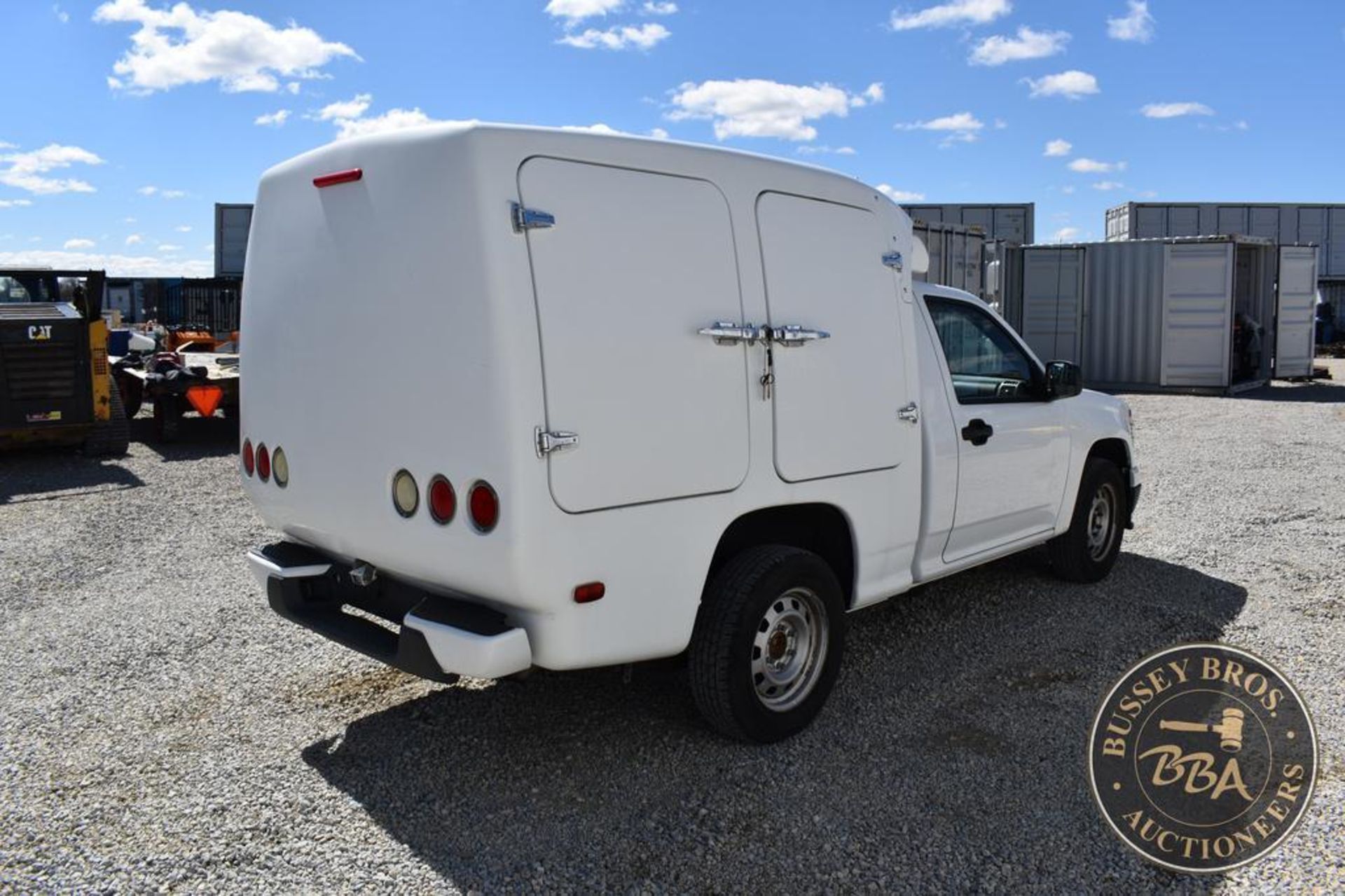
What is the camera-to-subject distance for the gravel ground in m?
3.40

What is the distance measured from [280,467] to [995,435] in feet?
11.1

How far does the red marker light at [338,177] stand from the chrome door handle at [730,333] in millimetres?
1341

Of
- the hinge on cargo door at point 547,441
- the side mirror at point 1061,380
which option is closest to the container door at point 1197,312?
the side mirror at point 1061,380

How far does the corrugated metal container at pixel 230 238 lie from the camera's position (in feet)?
97.4

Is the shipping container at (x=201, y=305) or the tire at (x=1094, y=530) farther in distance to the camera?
the shipping container at (x=201, y=305)

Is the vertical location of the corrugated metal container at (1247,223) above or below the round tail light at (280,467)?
above

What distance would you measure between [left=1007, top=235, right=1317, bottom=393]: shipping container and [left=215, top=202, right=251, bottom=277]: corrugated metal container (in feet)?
68.9

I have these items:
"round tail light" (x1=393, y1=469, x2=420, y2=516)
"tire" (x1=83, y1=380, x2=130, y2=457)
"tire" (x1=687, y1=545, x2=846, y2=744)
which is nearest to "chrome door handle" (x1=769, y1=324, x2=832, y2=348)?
"tire" (x1=687, y1=545, x2=846, y2=744)

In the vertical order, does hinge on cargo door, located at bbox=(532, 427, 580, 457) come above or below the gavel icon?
above

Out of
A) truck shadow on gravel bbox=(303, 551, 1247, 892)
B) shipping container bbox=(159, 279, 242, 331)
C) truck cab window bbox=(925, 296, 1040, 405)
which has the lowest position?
truck shadow on gravel bbox=(303, 551, 1247, 892)

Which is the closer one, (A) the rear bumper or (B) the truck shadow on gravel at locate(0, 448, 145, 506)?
(A) the rear bumper

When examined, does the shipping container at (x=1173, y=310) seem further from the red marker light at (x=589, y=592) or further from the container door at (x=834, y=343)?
the red marker light at (x=589, y=592)

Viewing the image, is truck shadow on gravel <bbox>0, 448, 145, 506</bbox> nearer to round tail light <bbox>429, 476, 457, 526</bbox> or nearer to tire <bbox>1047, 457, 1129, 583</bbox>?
round tail light <bbox>429, 476, 457, 526</bbox>

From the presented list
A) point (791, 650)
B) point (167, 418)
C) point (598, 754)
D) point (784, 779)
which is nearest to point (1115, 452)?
point (791, 650)
